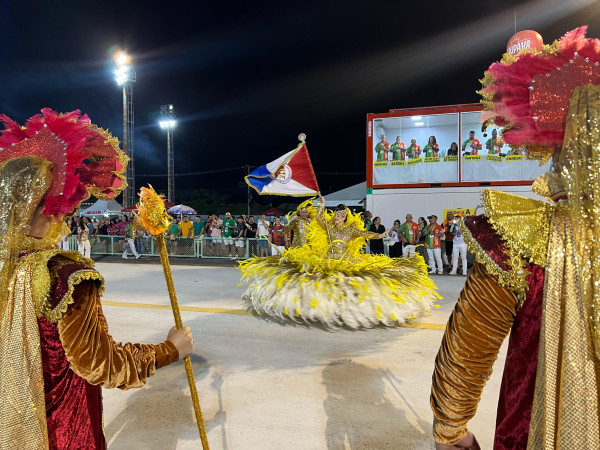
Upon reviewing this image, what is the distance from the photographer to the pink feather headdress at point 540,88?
1.28 m

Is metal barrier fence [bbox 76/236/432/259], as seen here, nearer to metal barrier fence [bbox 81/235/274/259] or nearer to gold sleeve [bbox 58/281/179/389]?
metal barrier fence [bbox 81/235/274/259]

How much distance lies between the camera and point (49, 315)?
1.56 meters

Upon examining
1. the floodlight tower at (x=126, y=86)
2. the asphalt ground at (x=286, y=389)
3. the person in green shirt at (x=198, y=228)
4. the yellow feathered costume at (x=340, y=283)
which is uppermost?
the floodlight tower at (x=126, y=86)

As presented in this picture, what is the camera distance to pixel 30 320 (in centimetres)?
156

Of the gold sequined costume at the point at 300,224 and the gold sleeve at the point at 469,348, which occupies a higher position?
the gold sequined costume at the point at 300,224

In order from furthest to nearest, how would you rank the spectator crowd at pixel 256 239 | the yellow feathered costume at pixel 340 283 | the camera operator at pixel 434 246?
the spectator crowd at pixel 256 239, the camera operator at pixel 434 246, the yellow feathered costume at pixel 340 283

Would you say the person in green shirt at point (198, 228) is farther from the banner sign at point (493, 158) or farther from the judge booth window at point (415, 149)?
the banner sign at point (493, 158)

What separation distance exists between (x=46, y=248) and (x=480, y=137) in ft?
49.5

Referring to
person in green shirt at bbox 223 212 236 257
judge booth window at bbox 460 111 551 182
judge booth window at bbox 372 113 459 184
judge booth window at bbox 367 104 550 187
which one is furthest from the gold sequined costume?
judge booth window at bbox 460 111 551 182

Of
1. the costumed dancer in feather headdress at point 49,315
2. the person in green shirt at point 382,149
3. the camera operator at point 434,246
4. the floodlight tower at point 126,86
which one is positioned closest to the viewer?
the costumed dancer in feather headdress at point 49,315

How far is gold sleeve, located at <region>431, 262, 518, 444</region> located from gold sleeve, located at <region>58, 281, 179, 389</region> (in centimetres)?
125

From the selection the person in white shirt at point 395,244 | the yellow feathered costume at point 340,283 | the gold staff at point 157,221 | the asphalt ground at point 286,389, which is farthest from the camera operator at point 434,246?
the gold staff at point 157,221

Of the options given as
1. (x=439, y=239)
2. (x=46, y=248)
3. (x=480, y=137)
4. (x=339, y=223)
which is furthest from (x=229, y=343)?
(x=480, y=137)

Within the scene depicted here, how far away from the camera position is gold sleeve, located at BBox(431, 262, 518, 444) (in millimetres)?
1323
